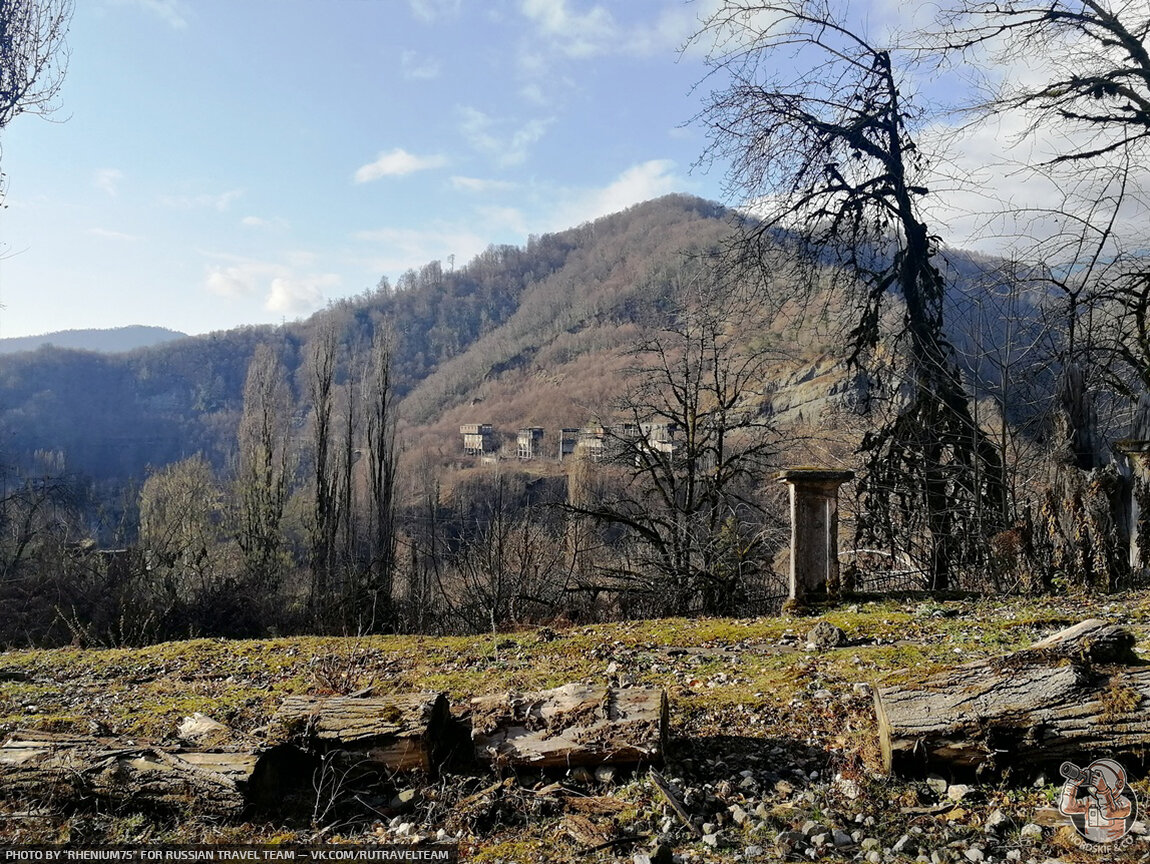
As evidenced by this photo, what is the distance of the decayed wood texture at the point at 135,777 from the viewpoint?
3.44 meters

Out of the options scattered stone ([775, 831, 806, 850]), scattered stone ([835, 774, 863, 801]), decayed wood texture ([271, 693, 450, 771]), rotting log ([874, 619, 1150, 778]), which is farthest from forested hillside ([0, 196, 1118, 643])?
scattered stone ([775, 831, 806, 850])

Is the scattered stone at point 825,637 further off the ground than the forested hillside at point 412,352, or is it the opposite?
the forested hillside at point 412,352

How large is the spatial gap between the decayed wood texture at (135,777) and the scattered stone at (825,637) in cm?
443

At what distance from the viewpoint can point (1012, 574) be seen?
26.6ft

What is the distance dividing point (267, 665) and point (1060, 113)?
10.6 meters

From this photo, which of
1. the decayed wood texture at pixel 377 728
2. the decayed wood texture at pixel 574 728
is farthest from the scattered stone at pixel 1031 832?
the decayed wood texture at pixel 377 728

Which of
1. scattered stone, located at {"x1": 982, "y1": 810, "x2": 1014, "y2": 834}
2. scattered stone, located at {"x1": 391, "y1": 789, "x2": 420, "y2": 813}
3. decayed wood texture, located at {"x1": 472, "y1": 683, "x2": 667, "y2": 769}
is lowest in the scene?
scattered stone, located at {"x1": 391, "y1": 789, "x2": 420, "y2": 813}

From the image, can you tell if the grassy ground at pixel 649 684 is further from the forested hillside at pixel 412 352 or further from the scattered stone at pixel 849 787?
the forested hillside at pixel 412 352

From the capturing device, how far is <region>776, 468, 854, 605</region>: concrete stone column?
805 centimetres

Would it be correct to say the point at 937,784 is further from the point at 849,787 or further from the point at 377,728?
the point at 377,728

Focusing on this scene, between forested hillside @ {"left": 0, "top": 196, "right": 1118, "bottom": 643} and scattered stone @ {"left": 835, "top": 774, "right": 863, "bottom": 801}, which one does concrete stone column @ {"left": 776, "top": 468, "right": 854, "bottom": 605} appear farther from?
scattered stone @ {"left": 835, "top": 774, "right": 863, "bottom": 801}

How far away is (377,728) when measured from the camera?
3.75 m

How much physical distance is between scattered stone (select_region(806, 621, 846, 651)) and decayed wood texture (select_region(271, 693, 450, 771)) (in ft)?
11.6

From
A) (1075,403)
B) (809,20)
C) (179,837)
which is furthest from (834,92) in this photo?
(179,837)
